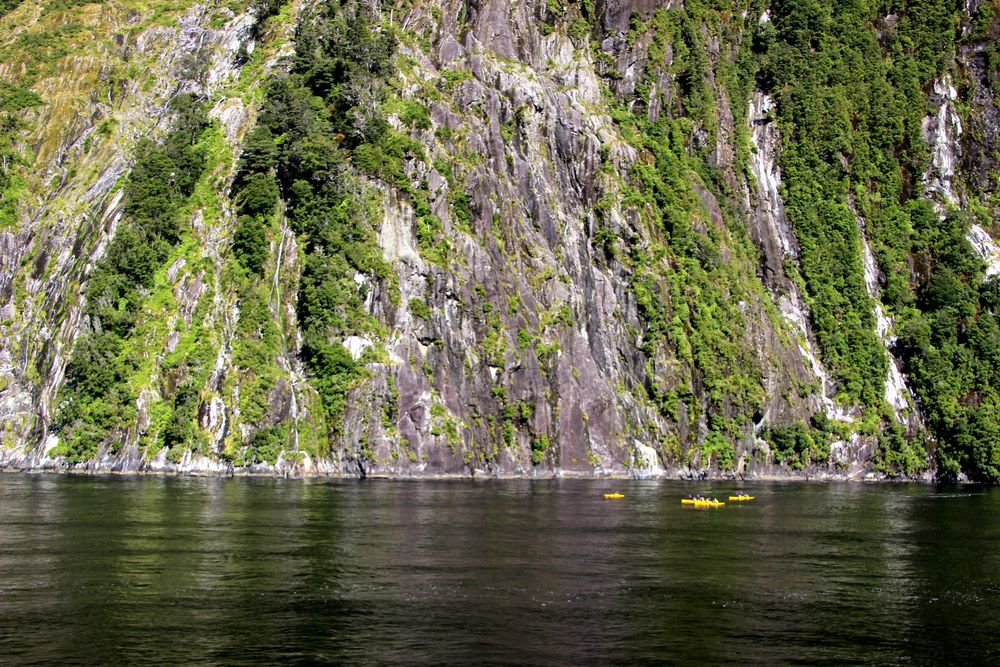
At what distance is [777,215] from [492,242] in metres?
51.3

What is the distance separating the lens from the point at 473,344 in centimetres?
11181

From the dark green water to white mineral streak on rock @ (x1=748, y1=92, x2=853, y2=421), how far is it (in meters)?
61.9

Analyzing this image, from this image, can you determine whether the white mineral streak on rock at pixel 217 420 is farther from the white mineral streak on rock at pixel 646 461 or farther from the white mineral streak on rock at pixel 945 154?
the white mineral streak on rock at pixel 945 154

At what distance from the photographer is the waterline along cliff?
106 m

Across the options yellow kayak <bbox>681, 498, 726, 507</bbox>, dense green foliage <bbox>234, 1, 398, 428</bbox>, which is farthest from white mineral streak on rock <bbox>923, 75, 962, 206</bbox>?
yellow kayak <bbox>681, 498, 726, 507</bbox>

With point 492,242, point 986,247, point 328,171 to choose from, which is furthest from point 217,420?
point 986,247

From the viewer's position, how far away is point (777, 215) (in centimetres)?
15262

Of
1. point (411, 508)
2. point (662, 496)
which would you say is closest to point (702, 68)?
point (662, 496)

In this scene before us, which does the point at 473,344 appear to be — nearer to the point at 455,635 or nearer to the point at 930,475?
the point at 930,475

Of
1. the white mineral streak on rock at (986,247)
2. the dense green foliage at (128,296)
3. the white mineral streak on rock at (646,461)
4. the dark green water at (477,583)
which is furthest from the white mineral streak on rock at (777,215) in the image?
the dense green foliage at (128,296)

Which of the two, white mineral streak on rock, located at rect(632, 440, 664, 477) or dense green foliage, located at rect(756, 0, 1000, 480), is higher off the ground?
dense green foliage, located at rect(756, 0, 1000, 480)

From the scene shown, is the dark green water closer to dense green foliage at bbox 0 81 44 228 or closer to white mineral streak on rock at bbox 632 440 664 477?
white mineral streak on rock at bbox 632 440 664 477

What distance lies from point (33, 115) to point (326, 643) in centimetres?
11943

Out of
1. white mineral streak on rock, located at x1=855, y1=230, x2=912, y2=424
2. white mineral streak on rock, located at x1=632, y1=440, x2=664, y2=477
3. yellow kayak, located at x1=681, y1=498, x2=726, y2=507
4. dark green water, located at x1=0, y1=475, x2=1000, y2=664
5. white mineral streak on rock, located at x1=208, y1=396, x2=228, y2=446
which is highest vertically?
white mineral streak on rock, located at x1=855, y1=230, x2=912, y2=424
